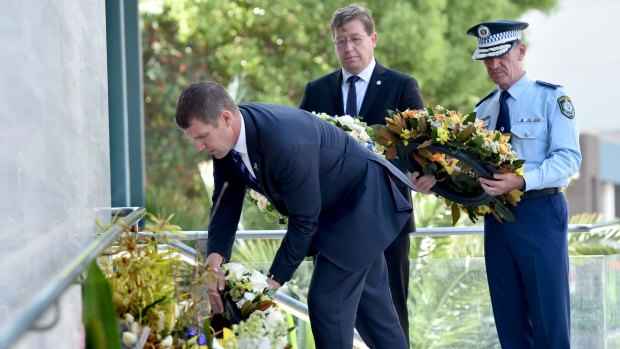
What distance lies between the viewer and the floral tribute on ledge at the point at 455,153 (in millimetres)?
4684

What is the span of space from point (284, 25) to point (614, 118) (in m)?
17.0

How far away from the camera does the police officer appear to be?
4.73 m

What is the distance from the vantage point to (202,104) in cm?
367

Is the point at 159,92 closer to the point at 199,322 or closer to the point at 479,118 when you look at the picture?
the point at 479,118

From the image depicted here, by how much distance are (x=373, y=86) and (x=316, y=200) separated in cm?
155

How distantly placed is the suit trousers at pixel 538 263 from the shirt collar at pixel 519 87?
18.4 inches

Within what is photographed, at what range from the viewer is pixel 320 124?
13.7 ft

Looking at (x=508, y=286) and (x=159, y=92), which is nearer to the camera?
(x=508, y=286)

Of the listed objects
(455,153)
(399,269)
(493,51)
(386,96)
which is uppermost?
(493,51)

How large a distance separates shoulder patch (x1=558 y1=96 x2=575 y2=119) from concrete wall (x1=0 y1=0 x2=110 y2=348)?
6.75 ft

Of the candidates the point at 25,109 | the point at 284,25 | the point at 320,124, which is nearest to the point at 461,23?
the point at 284,25

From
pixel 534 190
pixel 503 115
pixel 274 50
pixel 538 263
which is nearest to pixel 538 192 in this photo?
pixel 534 190

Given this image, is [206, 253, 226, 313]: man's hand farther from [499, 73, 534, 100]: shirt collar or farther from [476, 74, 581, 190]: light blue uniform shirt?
[499, 73, 534, 100]: shirt collar

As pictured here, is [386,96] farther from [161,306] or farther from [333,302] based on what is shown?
[161,306]
